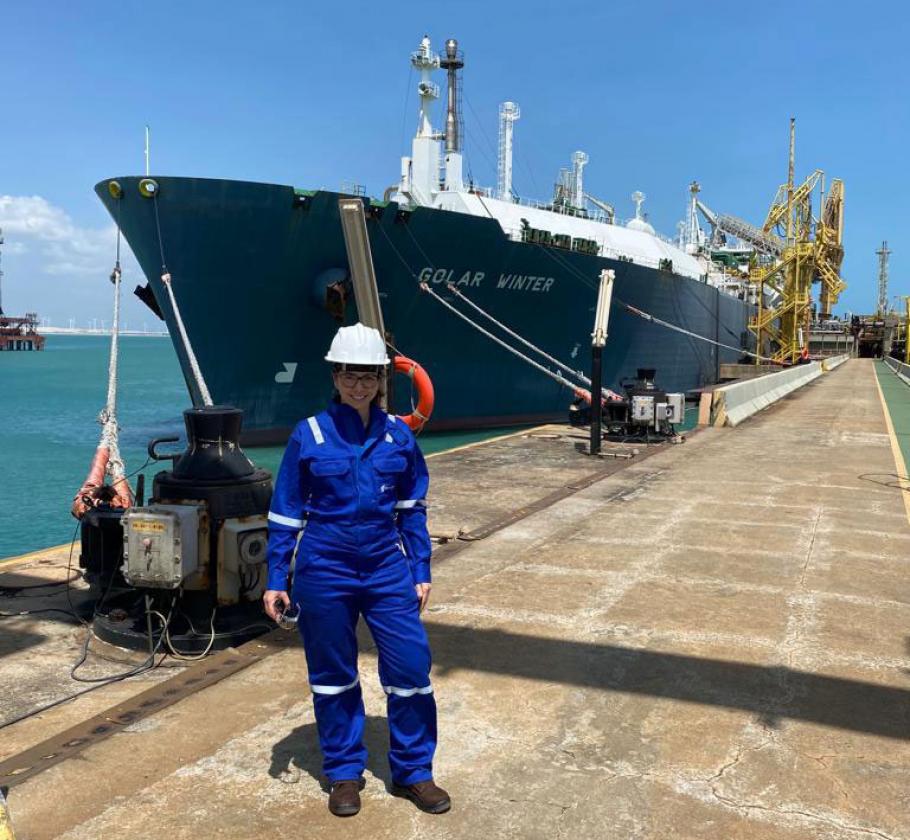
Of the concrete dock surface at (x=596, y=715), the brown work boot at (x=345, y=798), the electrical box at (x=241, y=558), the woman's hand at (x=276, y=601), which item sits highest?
the woman's hand at (x=276, y=601)

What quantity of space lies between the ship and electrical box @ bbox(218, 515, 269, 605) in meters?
10.2

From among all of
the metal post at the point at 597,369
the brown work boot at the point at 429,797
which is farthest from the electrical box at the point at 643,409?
the brown work boot at the point at 429,797

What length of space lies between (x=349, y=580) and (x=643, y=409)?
11.2 m

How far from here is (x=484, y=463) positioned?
1135 centimetres

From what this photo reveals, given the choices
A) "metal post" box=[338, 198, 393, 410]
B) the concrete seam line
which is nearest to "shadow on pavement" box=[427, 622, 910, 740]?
"metal post" box=[338, 198, 393, 410]

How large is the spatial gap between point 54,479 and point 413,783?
17.0 m

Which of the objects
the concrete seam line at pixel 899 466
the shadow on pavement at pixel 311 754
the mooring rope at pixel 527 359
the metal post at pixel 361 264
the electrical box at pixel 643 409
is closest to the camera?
the shadow on pavement at pixel 311 754

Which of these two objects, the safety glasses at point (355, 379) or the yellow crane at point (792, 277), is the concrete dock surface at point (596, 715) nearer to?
the safety glasses at point (355, 379)

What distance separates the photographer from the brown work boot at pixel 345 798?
272 centimetres

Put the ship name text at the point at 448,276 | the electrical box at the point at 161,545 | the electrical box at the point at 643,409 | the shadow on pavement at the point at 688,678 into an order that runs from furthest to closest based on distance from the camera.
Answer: the ship name text at the point at 448,276 → the electrical box at the point at 643,409 → the electrical box at the point at 161,545 → the shadow on pavement at the point at 688,678

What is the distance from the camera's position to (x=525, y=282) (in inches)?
800

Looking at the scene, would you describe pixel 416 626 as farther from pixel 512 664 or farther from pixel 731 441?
pixel 731 441

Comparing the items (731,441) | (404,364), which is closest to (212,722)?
(404,364)

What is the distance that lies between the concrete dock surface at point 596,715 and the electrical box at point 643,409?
20.8 feet
